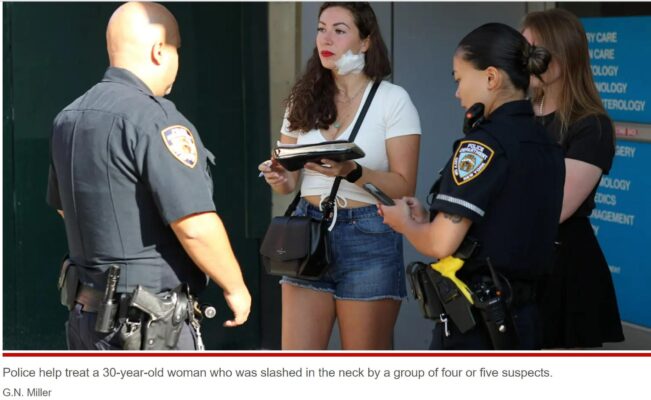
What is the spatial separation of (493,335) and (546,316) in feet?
A: 2.05

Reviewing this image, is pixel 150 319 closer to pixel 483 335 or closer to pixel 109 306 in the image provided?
pixel 109 306

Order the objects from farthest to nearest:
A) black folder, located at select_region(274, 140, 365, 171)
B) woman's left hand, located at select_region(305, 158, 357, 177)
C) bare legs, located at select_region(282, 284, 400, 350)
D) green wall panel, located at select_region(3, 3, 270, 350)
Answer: green wall panel, located at select_region(3, 3, 270, 350), bare legs, located at select_region(282, 284, 400, 350), woman's left hand, located at select_region(305, 158, 357, 177), black folder, located at select_region(274, 140, 365, 171)

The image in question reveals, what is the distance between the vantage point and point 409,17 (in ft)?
17.2

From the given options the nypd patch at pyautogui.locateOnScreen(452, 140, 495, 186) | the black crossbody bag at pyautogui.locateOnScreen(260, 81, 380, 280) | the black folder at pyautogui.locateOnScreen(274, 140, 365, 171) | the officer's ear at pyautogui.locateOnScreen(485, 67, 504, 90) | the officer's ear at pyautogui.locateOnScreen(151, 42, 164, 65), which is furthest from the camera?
the black crossbody bag at pyautogui.locateOnScreen(260, 81, 380, 280)

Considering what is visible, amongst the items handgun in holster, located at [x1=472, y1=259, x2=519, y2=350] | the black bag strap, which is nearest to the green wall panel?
the black bag strap

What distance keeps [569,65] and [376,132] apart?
76 centimetres

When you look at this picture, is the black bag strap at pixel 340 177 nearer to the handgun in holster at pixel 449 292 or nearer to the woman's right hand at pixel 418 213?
the woman's right hand at pixel 418 213

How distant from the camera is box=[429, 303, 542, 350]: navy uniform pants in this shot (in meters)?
3.23

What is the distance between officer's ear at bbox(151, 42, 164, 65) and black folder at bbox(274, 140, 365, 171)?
589 mm

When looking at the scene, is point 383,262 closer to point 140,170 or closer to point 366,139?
point 366,139

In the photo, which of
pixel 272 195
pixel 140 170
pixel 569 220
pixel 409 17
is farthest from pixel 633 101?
pixel 140 170

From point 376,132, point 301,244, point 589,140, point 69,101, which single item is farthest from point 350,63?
point 69,101

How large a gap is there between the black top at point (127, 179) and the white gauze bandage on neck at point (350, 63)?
96 cm

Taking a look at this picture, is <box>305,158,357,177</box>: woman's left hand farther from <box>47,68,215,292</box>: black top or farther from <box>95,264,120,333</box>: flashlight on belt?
<box>95,264,120,333</box>: flashlight on belt
